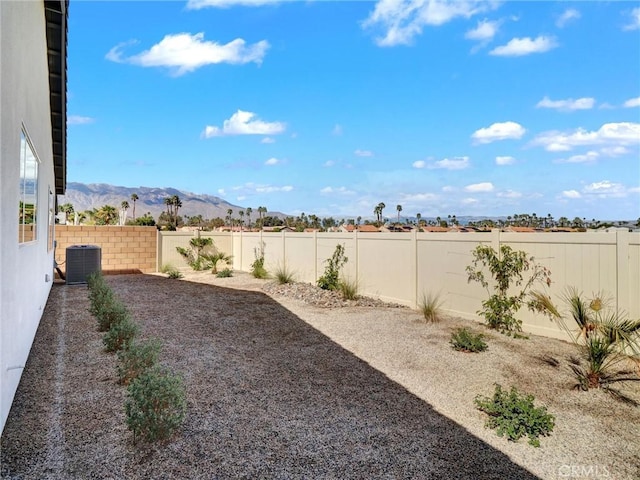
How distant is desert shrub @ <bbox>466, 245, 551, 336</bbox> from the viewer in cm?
668

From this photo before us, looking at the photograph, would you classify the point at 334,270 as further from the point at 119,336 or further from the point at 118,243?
the point at 118,243

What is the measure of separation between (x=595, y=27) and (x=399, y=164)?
20.5 m

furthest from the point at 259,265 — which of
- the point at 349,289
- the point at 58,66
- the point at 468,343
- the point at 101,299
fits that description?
the point at 468,343

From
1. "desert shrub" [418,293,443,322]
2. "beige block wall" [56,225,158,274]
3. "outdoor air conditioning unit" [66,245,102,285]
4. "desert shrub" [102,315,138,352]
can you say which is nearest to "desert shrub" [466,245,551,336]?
"desert shrub" [418,293,443,322]

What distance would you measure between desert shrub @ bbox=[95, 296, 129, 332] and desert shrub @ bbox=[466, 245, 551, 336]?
238 inches

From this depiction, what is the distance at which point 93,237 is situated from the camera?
1520 cm

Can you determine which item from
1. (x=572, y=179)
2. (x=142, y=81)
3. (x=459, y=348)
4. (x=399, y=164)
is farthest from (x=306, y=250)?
(x=399, y=164)

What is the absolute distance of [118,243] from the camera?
15.8 meters

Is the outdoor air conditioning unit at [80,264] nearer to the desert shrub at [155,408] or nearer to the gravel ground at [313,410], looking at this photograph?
the gravel ground at [313,410]

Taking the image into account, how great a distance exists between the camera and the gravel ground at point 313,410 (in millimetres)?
2721

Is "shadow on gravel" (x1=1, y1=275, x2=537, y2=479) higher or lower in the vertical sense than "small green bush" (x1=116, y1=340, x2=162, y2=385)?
lower

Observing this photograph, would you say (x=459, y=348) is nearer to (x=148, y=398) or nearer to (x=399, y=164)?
(x=148, y=398)

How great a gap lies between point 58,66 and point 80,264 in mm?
6728

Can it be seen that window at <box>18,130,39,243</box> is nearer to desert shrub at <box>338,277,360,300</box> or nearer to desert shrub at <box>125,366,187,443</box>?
desert shrub at <box>125,366,187,443</box>
